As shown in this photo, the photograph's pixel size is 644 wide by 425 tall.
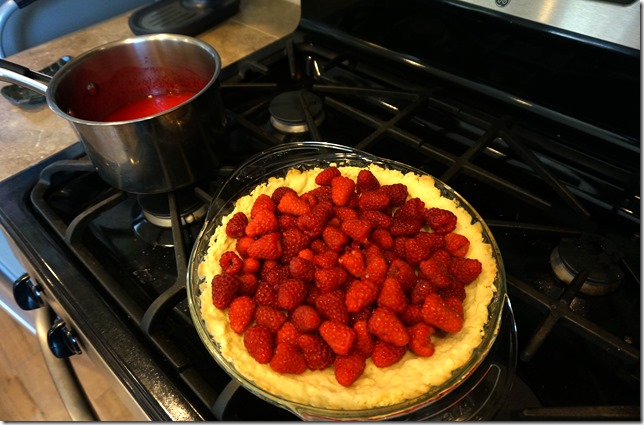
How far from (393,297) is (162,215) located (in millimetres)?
511

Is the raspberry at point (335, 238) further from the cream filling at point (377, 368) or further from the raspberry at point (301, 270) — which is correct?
the cream filling at point (377, 368)

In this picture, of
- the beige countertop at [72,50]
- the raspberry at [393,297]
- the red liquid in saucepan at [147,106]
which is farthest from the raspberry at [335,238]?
the beige countertop at [72,50]

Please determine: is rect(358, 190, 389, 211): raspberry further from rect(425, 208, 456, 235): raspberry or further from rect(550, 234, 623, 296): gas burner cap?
rect(550, 234, 623, 296): gas burner cap

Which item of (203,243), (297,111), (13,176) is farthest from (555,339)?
(13,176)

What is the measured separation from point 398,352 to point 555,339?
280 mm

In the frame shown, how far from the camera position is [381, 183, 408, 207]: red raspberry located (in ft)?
2.72

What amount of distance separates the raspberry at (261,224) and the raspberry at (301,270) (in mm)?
87

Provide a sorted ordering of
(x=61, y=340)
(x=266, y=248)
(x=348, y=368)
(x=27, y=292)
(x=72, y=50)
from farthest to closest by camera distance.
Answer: (x=72, y=50) → (x=27, y=292) → (x=61, y=340) → (x=266, y=248) → (x=348, y=368)

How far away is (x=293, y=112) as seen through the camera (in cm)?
109

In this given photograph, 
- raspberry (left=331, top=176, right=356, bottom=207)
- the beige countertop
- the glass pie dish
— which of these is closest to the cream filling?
the glass pie dish

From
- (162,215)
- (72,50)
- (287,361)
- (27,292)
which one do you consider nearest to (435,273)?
(287,361)

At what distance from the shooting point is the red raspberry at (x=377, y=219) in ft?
2.60

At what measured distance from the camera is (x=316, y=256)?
2.50ft

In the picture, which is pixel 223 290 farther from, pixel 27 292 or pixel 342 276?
pixel 27 292
